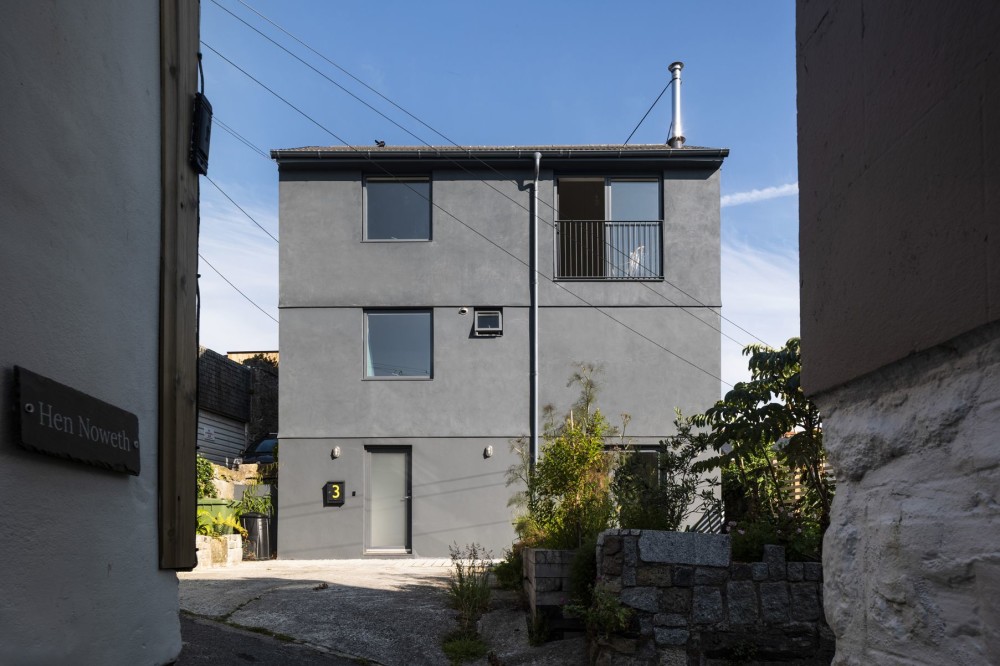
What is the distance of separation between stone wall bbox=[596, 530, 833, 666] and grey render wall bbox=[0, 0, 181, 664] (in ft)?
12.6

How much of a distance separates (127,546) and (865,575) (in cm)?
301

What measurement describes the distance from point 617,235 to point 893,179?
1282 centimetres

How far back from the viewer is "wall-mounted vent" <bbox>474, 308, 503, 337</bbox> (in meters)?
14.6

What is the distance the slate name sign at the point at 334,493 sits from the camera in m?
14.1

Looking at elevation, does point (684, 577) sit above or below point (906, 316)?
below

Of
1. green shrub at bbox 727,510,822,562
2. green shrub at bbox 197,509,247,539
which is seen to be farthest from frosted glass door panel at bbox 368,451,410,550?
green shrub at bbox 727,510,822,562

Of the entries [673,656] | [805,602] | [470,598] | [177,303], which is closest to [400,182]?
[470,598]

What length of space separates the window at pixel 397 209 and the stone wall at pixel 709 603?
9110 millimetres

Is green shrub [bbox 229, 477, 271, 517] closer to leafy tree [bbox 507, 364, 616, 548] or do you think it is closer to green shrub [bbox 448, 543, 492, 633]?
green shrub [bbox 448, 543, 492, 633]

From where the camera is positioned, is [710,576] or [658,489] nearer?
[710,576]

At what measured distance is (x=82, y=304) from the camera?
335 cm

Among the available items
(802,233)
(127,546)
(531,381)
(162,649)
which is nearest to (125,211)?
(127,546)

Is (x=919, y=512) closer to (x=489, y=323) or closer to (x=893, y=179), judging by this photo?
(x=893, y=179)

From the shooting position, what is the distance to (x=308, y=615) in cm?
852
